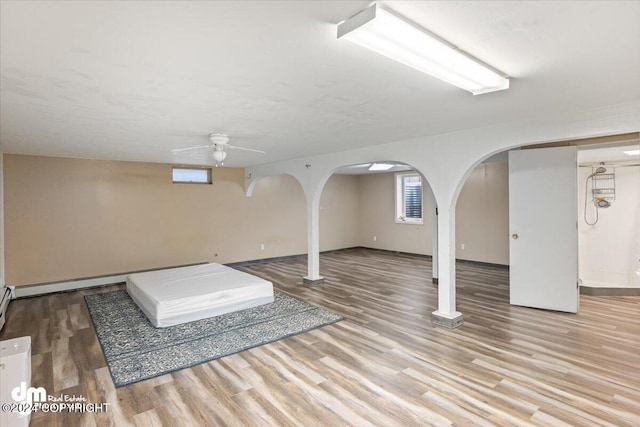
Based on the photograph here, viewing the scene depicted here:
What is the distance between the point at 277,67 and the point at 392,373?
2.57 metres

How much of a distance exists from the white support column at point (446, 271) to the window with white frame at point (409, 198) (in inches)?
188

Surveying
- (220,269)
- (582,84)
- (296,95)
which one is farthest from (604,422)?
(220,269)

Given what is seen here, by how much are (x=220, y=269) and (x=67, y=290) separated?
2.70m

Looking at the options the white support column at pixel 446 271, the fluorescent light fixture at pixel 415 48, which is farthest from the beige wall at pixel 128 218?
the fluorescent light fixture at pixel 415 48

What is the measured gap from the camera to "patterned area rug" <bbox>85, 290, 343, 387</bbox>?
3.05 meters

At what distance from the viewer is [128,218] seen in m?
6.36

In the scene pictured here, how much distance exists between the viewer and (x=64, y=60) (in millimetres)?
1892

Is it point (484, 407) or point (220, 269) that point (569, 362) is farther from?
point (220, 269)

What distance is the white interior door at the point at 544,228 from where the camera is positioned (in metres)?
4.19

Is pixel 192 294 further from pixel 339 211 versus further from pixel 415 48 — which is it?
pixel 339 211

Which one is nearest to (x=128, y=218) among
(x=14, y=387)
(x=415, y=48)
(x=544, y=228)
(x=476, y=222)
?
(x=14, y=387)

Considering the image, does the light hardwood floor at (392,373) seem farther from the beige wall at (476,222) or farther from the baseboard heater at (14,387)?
the beige wall at (476,222)

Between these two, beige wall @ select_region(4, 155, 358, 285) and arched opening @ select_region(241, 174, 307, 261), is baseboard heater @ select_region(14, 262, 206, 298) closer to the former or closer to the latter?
beige wall @ select_region(4, 155, 358, 285)

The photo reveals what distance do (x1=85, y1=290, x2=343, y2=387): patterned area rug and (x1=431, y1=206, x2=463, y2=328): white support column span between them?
4.11ft
